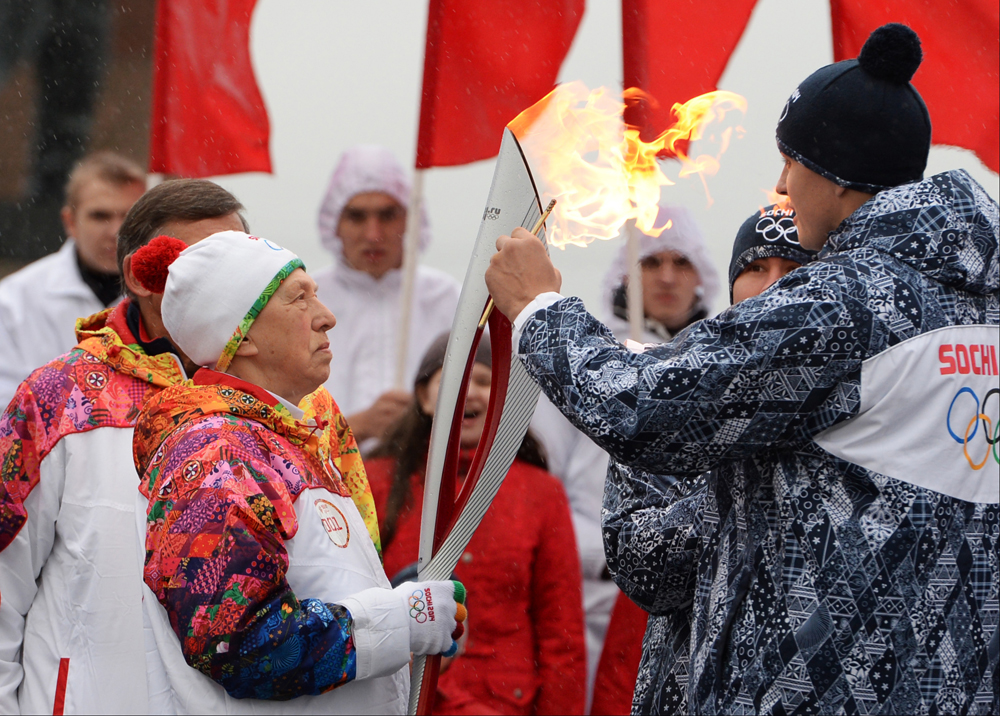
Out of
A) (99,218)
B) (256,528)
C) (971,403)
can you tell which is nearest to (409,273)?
(99,218)

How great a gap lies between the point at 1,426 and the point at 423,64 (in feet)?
7.27

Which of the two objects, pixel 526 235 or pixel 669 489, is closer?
pixel 526 235

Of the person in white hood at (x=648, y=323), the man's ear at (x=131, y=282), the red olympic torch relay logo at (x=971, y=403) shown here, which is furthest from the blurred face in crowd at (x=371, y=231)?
the red olympic torch relay logo at (x=971, y=403)

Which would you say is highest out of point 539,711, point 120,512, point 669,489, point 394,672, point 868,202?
point 868,202

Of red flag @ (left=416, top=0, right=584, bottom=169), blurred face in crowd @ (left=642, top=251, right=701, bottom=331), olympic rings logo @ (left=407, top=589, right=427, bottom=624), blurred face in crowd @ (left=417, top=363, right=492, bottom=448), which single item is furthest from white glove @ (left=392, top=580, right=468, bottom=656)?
red flag @ (left=416, top=0, right=584, bottom=169)

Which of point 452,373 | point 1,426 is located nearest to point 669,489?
point 452,373

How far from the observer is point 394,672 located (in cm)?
196

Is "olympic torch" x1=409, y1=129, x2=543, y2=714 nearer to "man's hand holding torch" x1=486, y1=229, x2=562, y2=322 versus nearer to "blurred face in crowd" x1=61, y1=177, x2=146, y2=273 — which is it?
"man's hand holding torch" x1=486, y1=229, x2=562, y2=322

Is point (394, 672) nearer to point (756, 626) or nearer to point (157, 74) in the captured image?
point (756, 626)

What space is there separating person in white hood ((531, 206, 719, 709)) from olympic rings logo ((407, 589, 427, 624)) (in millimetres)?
1542

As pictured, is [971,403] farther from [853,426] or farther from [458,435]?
[458,435]

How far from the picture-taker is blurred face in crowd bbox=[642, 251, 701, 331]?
3717 millimetres

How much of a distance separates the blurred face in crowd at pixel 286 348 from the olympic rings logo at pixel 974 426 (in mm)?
1043

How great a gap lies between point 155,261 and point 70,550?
0.57m
